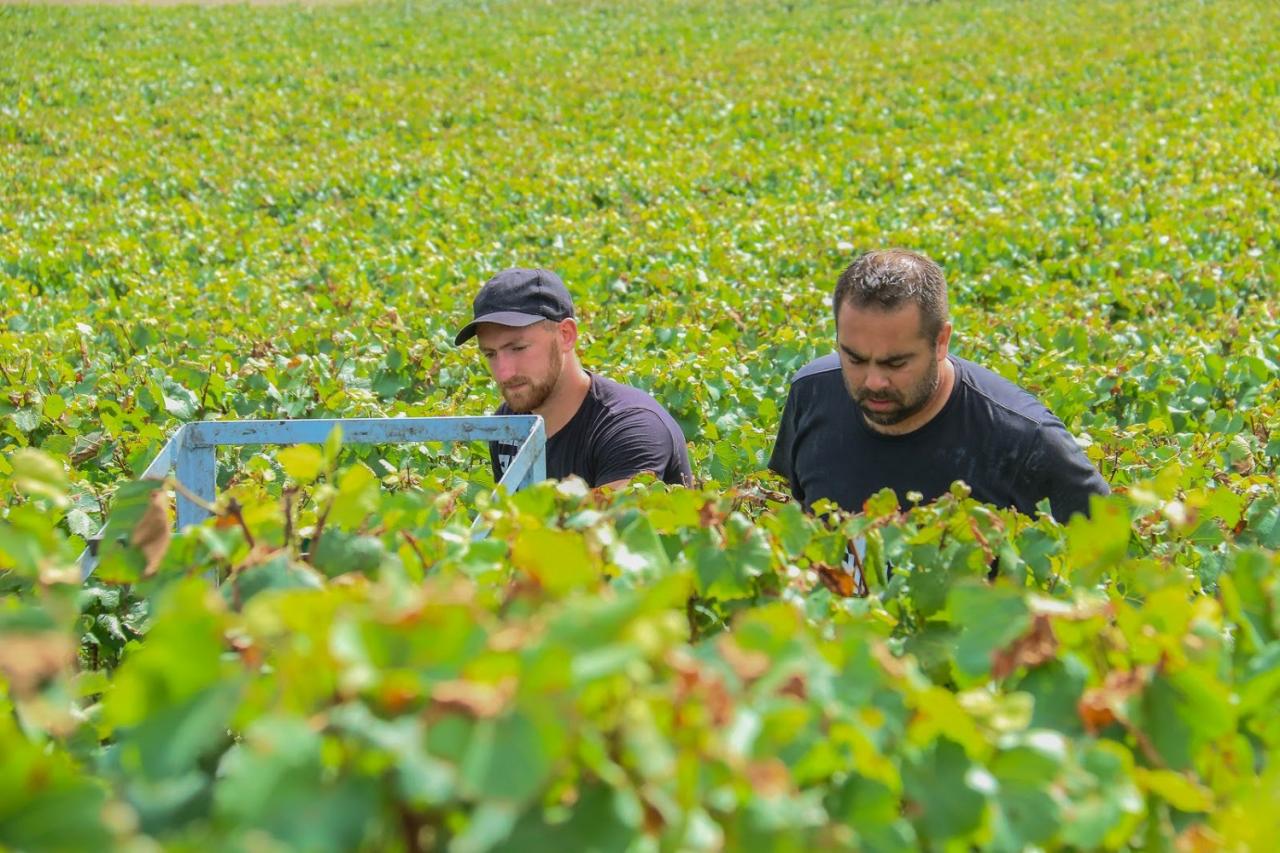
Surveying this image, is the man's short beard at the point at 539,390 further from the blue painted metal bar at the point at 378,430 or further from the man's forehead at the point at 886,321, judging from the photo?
the man's forehead at the point at 886,321

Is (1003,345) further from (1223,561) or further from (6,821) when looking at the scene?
(6,821)

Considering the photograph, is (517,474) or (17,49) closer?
(517,474)

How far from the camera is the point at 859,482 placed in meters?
3.28

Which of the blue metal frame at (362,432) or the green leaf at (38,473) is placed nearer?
the green leaf at (38,473)

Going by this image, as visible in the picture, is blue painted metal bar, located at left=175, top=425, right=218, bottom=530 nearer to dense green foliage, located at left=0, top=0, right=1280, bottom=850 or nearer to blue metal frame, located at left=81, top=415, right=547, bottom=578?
blue metal frame, located at left=81, top=415, right=547, bottom=578

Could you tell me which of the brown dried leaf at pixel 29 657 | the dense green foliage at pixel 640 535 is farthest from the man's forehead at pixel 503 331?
the brown dried leaf at pixel 29 657

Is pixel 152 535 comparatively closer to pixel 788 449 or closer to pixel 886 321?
pixel 886 321

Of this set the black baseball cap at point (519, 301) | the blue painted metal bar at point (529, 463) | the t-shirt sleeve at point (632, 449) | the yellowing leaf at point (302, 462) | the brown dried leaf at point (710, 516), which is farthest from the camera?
the black baseball cap at point (519, 301)

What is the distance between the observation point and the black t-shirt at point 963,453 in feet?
10.1

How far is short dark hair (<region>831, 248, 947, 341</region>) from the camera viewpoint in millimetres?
3061

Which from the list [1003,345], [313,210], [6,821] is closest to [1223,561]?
[6,821]

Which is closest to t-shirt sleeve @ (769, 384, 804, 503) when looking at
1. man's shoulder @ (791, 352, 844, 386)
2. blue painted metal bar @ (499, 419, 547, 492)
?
man's shoulder @ (791, 352, 844, 386)

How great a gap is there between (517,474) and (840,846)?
4.92ft

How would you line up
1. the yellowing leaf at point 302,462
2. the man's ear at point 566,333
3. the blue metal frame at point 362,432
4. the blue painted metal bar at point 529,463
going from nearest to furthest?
the yellowing leaf at point 302,462
the blue painted metal bar at point 529,463
the blue metal frame at point 362,432
the man's ear at point 566,333
